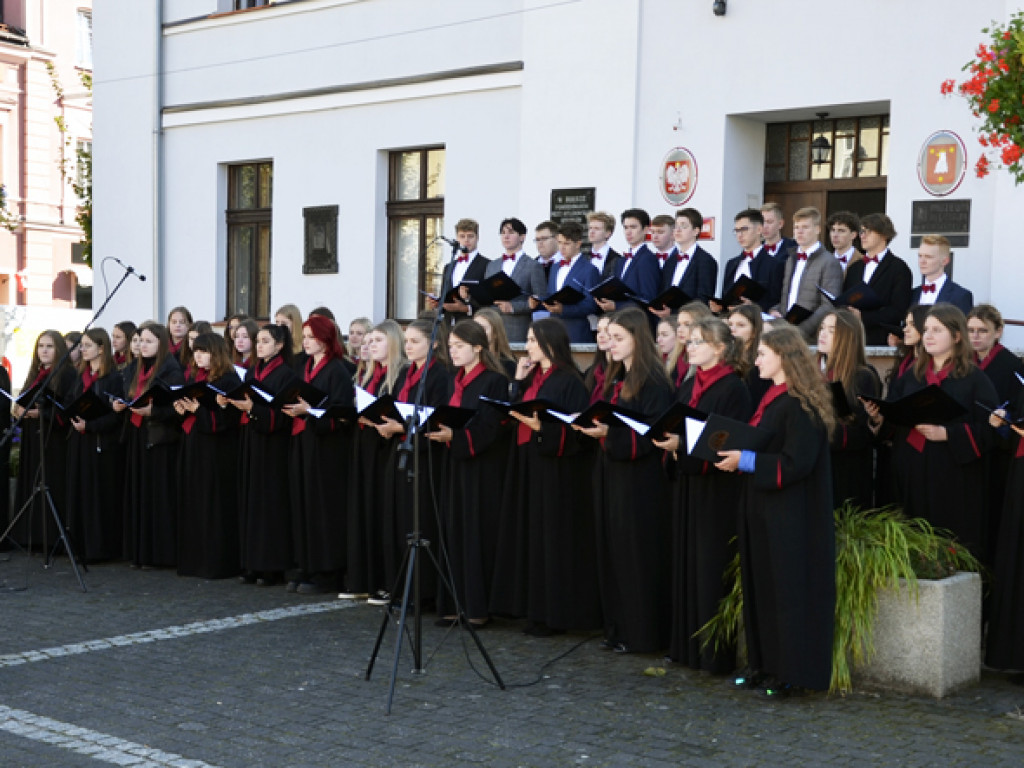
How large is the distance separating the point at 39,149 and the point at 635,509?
40.4m

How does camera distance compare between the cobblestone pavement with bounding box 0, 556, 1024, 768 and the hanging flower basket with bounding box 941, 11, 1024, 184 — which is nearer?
the cobblestone pavement with bounding box 0, 556, 1024, 768

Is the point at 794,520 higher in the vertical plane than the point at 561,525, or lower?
higher

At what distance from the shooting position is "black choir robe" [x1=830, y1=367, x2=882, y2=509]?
7559 millimetres

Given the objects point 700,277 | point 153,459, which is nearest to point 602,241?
point 700,277

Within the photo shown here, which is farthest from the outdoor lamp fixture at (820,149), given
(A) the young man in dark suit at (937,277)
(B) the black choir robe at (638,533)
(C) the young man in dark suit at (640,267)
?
(B) the black choir robe at (638,533)

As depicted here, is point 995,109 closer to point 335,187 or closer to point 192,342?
point 192,342

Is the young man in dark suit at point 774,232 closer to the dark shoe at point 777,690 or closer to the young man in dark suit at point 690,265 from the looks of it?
the young man in dark suit at point 690,265

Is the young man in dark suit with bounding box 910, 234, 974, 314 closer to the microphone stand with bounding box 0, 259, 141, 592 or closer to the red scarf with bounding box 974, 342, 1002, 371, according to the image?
the red scarf with bounding box 974, 342, 1002, 371

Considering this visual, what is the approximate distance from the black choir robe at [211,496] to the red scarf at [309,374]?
75cm

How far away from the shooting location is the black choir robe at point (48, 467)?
38.4 ft

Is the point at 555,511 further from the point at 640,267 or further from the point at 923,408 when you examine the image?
the point at 640,267

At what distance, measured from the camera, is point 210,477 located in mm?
10555

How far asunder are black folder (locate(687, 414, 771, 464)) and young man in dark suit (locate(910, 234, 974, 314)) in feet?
10.6

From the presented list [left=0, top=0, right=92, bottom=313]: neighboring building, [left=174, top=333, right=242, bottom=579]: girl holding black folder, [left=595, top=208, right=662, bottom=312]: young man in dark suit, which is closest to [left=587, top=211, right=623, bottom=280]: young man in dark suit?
[left=595, top=208, right=662, bottom=312]: young man in dark suit
